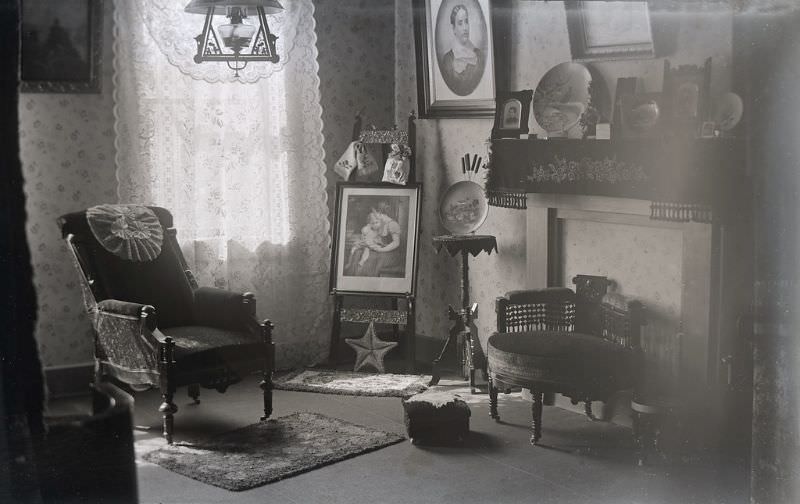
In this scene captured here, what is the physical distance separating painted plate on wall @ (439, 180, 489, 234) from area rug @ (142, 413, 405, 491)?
147cm

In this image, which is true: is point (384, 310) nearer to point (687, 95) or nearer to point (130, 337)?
point (130, 337)

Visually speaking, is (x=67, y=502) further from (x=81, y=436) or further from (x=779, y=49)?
(x=779, y=49)

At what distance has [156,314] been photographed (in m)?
4.28

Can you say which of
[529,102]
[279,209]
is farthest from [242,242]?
[529,102]

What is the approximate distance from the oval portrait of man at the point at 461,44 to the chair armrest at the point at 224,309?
189cm

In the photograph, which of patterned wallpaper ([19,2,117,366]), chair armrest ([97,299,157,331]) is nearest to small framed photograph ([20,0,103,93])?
patterned wallpaper ([19,2,117,366])

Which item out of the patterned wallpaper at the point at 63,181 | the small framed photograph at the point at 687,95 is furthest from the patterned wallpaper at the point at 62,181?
the small framed photograph at the point at 687,95

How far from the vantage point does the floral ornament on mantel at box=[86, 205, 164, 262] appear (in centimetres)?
434

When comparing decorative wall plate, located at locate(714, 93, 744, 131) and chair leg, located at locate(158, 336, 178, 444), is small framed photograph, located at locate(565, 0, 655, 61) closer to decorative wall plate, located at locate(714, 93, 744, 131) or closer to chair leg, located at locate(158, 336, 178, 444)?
decorative wall plate, located at locate(714, 93, 744, 131)

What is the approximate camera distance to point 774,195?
1.73 meters

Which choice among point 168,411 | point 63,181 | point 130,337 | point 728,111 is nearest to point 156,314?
point 130,337

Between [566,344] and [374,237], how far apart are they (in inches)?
73.6

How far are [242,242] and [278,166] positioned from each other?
53 cm

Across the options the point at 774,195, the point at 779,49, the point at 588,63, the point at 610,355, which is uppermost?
the point at 588,63
